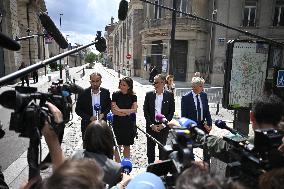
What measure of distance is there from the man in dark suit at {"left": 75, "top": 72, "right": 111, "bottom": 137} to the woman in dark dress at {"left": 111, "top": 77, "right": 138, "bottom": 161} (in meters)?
0.19

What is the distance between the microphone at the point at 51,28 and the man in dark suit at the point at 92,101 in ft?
7.80

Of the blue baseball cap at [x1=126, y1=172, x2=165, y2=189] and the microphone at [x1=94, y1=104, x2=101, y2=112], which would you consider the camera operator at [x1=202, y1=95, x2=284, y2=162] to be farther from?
the microphone at [x1=94, y1=104, x2=101, y2=112]

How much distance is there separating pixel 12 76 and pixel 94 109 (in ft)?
10.7

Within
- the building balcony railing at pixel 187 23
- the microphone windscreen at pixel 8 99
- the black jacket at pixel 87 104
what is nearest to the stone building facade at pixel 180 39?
the building balcony railing at pixel 187 23

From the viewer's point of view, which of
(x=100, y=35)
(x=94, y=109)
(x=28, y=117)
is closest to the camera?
(x=28, y=117)

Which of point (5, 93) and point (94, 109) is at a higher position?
point (5, 93)

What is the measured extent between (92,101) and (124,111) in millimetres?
621

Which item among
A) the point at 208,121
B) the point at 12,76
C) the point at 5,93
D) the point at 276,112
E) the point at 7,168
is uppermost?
the point at 12,76

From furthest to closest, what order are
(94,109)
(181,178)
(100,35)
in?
(94,109)
(100,35)
(181,178)

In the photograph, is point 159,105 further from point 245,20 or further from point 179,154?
point 245,20

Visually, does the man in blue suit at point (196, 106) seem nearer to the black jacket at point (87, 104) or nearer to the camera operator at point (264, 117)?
the black jacket at point (87, 104)

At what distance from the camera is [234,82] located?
4965 mm

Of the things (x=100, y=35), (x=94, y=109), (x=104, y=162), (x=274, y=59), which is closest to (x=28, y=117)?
(x=104, y=162)

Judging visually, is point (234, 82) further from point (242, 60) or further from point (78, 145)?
point (78, 145)
